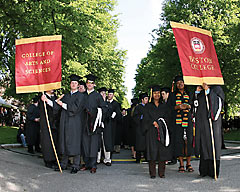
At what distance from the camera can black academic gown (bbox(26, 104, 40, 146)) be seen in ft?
37.6

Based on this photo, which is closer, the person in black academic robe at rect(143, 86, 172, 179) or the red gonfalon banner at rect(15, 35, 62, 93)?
the person in black academic robe at rect(143, 86, 172, 179)

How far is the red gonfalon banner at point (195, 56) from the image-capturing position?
23.7ft

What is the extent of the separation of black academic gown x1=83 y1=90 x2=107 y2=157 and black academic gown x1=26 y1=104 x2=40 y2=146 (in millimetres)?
3616

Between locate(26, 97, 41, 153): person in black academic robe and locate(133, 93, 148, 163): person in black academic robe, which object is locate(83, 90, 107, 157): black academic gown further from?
locate(26, 97, 41, 153): person in black academic robe

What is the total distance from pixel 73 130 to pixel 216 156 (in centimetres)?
350

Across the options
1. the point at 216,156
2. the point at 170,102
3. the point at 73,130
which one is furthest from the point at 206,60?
the point at 73,130

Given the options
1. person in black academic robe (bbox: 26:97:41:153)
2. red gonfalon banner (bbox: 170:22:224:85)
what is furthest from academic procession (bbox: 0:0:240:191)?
person in black academic robe (bbox: 26:97:41:153)

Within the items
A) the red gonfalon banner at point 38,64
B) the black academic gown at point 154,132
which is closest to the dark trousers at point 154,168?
the black academic gown at point 154,132

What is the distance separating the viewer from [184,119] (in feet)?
27.0

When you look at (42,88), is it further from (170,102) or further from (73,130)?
(170,102)

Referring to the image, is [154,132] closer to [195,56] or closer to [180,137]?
[180,137]

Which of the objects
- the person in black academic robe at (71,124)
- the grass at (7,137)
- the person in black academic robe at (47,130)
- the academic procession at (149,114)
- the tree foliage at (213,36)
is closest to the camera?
the academic procession at (149,114)

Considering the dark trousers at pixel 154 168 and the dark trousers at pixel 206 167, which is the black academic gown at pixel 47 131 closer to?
the dark trousers at pixel 154 168

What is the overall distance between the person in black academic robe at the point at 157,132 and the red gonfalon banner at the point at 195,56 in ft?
2.90
